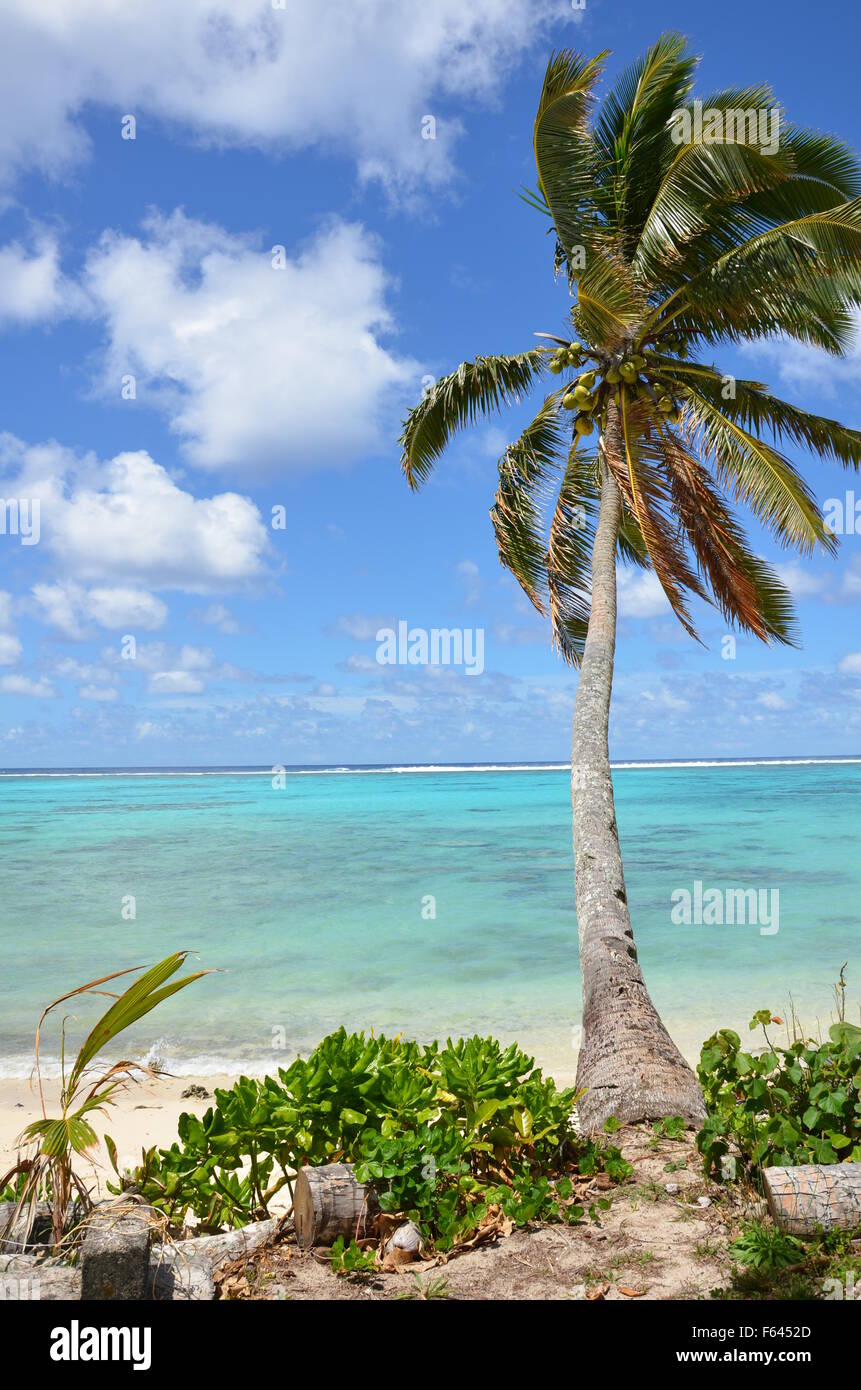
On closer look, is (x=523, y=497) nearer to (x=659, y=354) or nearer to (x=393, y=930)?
(x=659, y=354)

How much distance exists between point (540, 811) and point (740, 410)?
39.5 metres

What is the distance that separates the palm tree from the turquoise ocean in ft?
15.5

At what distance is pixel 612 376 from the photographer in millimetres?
8562

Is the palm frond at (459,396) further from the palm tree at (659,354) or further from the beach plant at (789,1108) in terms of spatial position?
the beach plant at (789,1108)

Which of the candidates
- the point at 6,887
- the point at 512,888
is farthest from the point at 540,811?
the point at 6,887

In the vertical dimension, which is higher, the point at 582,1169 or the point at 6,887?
the point at 582,1169

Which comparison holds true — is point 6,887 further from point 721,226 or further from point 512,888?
point 721,226

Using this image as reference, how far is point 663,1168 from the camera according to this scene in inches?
181

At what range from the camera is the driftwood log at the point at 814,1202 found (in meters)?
3.62

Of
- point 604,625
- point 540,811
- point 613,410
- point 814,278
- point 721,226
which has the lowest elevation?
point 540,811

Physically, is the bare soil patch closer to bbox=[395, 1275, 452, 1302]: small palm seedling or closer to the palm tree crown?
bbox=[395, 1275, 452, 1302]: small palm seedling

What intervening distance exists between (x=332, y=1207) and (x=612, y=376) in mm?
7580

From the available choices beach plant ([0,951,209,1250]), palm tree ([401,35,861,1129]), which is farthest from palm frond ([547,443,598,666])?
beach plant ([0,951,209,1250])

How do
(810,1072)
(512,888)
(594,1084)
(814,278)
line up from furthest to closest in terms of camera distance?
(512,888) < (814,278) < (594,1084) < (810,1072)
